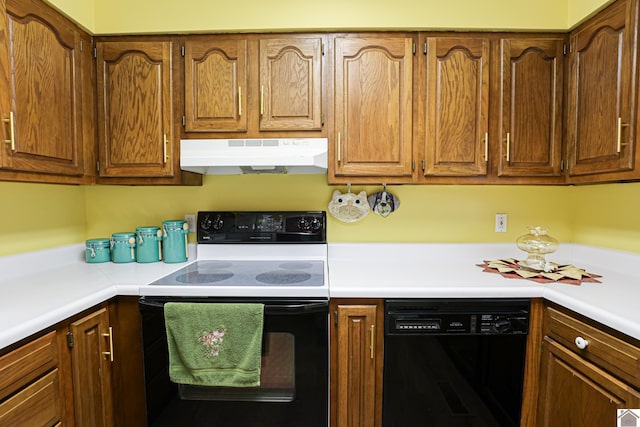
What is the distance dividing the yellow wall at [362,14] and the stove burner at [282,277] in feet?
3.96

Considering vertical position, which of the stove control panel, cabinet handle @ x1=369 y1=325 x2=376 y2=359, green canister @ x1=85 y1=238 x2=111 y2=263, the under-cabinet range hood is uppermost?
the under-cabinet range hood

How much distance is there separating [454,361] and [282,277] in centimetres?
81

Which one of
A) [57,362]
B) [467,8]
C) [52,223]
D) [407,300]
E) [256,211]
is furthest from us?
[256,211]

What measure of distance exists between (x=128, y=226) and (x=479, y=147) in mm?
2066

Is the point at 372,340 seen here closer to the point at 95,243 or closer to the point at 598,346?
the point at 598,346

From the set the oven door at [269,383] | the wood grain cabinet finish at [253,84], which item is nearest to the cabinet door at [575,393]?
the oven door at [269,383]

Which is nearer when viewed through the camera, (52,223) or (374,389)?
(374,389)

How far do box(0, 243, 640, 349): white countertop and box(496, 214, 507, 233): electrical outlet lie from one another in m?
Answer: 0.10

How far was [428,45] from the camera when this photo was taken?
61.0 inches

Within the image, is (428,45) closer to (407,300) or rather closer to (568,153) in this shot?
(568,153)

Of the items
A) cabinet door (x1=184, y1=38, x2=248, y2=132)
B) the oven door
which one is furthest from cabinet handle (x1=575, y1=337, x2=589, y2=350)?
cabinet door (x1=184, y1=38, x2=248, y2=132)

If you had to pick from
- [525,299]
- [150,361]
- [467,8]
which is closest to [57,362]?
[150,361]

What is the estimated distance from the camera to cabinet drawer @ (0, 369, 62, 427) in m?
0.91

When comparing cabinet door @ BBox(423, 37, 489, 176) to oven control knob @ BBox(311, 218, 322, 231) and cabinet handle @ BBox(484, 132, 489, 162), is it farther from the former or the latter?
oven control knob @ BBox(311, 218, 322, 231)
